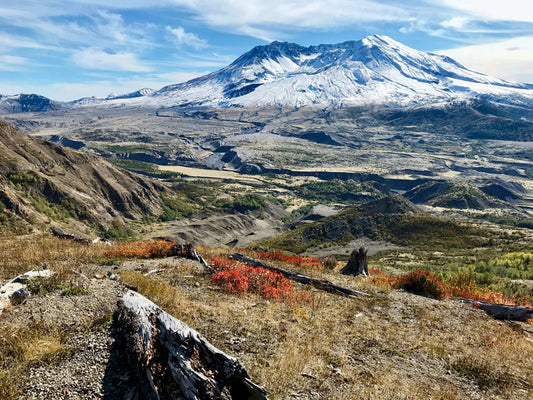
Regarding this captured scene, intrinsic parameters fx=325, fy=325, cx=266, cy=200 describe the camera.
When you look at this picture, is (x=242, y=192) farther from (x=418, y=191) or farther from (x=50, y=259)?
(x=50, y=259)

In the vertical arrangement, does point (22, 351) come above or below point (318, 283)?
above

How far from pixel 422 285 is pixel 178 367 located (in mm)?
15416

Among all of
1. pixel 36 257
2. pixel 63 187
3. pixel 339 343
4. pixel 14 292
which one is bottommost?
pixel 339 343

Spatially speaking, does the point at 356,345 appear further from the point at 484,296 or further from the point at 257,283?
the point at 484,296

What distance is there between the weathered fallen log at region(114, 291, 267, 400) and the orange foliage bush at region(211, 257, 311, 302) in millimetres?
6782

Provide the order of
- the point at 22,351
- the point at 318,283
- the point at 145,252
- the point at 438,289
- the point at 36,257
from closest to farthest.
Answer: the point at 22,351 → the point at 36,257 → the point at 318,283 → the point at 438,289 → the point at 145,252

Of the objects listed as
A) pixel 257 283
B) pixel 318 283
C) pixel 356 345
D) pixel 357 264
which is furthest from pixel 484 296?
pixel 257 283

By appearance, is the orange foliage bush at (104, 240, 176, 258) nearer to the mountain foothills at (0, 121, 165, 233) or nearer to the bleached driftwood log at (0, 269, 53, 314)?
the bleached driftwood log at (0, 269, 53, 314)

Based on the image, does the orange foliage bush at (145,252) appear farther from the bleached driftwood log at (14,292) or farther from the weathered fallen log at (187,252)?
the bleached driftwood log at (14,292)

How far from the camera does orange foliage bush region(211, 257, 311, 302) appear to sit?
13469mm

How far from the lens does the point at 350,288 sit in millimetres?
16250

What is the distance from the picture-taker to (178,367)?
5.88m

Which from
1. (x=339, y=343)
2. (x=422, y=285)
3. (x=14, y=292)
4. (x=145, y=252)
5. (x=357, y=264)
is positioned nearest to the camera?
(x=14, y=292)

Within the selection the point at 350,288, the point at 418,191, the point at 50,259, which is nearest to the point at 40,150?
the point at 50,259
